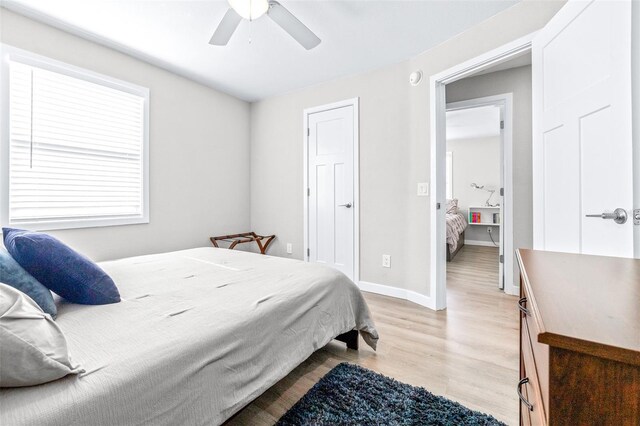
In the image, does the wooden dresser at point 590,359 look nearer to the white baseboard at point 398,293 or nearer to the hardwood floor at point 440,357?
the hardwood floor at point 440,357

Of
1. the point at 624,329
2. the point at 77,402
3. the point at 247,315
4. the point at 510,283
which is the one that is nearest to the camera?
the point at 624,329

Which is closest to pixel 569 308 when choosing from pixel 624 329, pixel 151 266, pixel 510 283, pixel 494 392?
pixel 624 329

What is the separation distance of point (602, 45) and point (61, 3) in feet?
11.0

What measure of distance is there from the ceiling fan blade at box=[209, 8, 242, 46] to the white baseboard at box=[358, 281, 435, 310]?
8.67 ft

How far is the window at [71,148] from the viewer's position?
2211 mm

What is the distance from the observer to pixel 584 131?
5.09 feet

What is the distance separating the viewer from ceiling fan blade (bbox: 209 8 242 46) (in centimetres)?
188

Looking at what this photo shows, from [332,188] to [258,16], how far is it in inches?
78.5

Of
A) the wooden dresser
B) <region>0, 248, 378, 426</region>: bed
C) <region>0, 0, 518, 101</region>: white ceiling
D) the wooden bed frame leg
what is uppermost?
<region>0, 0, 518, 101</region>: white ceiling

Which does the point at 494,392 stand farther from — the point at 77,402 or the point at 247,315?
the point at 77,402

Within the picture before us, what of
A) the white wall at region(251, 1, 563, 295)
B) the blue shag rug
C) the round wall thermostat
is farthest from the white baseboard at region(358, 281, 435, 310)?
A: the round wall thermostat

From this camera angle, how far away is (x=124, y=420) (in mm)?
758

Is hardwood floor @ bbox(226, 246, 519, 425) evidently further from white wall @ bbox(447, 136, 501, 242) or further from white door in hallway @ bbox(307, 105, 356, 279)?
white wall @ bbox(447, 136, 501, 242)

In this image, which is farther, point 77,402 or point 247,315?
point 247,315
